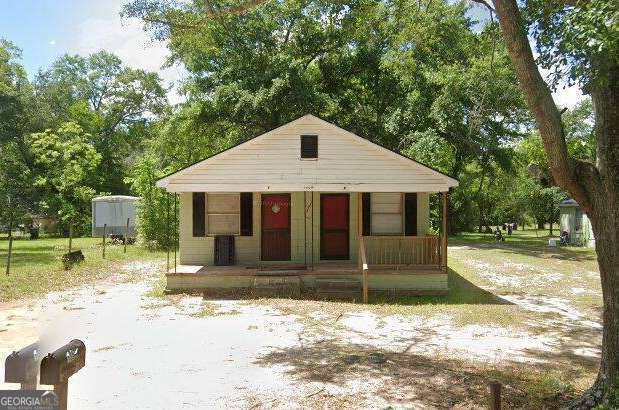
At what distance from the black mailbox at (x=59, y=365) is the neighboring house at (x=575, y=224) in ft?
99.9

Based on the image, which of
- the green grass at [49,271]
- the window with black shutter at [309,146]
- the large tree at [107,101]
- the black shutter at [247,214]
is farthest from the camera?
the large tree at [107,101]

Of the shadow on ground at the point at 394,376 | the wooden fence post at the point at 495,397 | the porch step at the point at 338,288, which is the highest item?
the wooden fence post at the point at 495,397

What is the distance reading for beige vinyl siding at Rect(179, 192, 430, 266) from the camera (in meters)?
14.8

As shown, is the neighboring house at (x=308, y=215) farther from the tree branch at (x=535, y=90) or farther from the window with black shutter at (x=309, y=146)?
the tree branch at (x=535, y=90)

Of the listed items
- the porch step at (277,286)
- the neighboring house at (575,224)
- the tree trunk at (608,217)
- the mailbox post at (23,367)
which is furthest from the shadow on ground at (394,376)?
the neighboring house at (575,224)

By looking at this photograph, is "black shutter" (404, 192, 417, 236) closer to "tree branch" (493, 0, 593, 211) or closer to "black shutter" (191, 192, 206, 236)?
"black shutter" (191, 192, 206, 236)

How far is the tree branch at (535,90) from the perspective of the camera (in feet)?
16.7

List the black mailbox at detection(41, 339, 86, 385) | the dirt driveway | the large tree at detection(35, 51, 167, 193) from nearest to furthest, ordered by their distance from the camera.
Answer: the black mailbox at detection(41, 339, 86, 385) < the dirt driveway < the large tree at detection(35, 51, 167, 193)

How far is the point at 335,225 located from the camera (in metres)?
15.0

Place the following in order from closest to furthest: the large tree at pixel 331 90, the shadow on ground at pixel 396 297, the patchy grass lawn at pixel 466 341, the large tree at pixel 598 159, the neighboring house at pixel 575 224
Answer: the large tree at pixel 598 159, the patchy grass lawn at pixel 466 341, the shadow on ground at pixel 396 297, the large tree at pixel 331 90, the neighboring house at pixel 575 224

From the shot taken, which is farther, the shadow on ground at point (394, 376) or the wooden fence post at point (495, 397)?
the shadow on ground at point (394, 376)

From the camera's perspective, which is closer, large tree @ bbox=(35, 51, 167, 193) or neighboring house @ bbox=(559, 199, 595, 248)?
neighboring house @ bbox=(559, 199, 595, 248)

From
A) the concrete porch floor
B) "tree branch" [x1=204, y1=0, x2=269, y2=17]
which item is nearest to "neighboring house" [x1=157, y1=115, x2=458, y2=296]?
the concrete porch floor

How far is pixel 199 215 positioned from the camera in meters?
14.7
